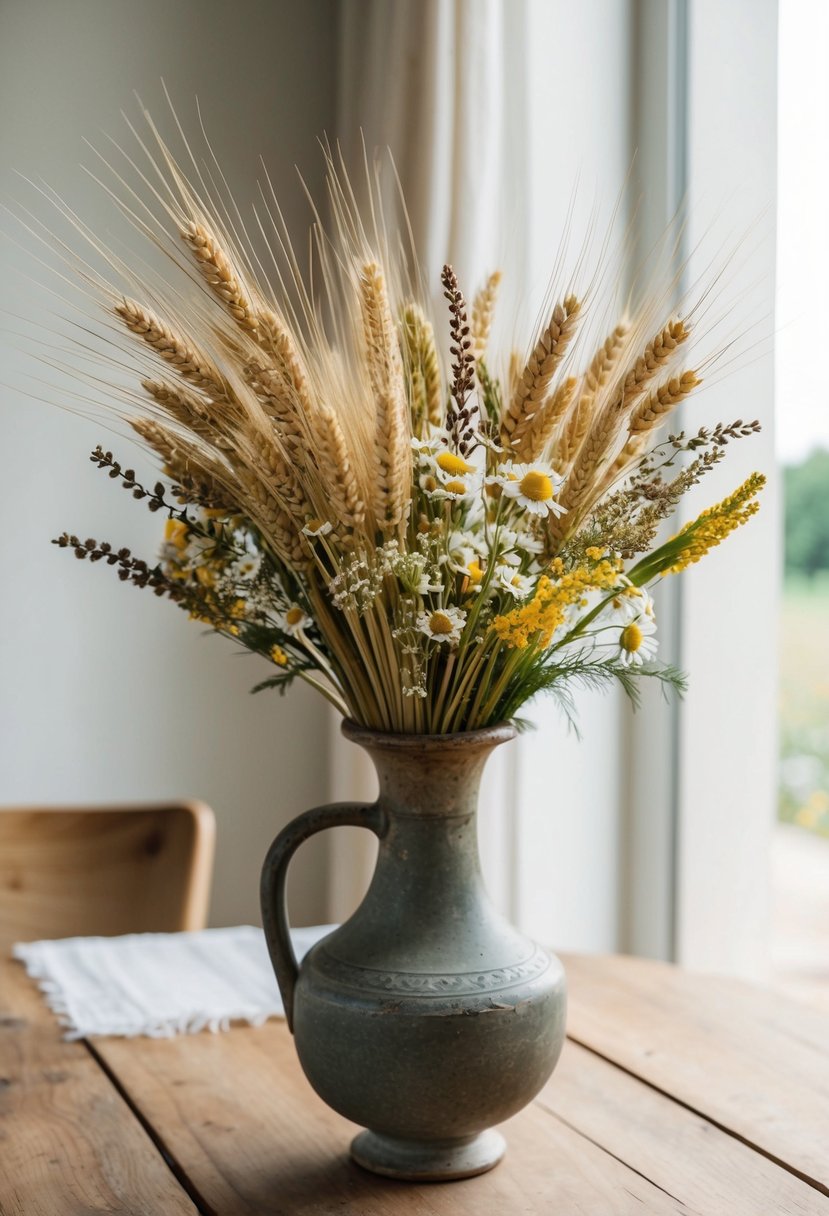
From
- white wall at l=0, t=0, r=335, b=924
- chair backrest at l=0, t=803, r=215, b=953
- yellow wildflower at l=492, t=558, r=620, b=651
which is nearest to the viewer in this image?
yellow wildflower at l=492, t=558, r=620, b=651

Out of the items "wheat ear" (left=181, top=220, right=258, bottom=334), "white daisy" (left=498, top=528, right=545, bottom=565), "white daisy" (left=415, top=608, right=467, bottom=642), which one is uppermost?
"wheat ear" (left=181, top=220, right=258, bottom=334)

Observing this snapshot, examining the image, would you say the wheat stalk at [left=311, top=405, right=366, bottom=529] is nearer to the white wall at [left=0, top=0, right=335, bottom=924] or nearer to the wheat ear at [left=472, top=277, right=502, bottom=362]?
the wheat ear at [left=472, top=277, right=502, bottom=362]

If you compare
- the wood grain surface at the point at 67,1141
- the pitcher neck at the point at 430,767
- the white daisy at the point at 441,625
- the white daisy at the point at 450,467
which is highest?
the white daisy at the point at 450,467

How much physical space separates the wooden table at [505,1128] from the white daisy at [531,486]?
0.45 meters

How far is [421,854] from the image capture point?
0.83m

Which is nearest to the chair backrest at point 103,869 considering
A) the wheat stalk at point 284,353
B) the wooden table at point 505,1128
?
the wooden table at point 505,1128

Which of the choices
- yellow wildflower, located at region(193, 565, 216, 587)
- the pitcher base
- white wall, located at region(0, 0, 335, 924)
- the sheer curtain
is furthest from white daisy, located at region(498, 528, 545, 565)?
white wall, located at region(0, 0, 335, 924)

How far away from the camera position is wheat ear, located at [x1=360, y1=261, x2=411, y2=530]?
0.75m

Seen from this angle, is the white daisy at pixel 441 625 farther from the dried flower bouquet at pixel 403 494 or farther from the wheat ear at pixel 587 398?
the wheat ear at pixel 587 398

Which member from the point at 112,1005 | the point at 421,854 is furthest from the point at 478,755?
the point at 112,1005

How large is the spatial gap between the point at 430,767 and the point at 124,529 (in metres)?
1.61

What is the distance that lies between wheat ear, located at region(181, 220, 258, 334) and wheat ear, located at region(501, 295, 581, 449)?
17 centimetres

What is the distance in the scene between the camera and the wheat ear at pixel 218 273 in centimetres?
75

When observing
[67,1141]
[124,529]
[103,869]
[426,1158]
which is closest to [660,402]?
[426,1158]
